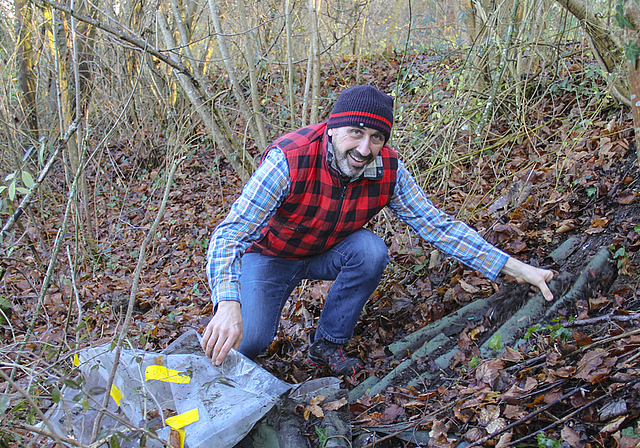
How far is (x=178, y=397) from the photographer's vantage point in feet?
6.73

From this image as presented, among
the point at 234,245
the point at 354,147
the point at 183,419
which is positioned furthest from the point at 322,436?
the point at 354,147

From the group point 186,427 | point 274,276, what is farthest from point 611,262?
point 186,427

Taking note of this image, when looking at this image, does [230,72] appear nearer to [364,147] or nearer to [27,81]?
[364,147]

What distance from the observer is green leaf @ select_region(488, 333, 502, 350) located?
2.39 meters

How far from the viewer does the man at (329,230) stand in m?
2.46

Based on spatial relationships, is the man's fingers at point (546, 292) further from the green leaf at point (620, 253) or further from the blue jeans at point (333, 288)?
the blue jeans at point (333, 288)

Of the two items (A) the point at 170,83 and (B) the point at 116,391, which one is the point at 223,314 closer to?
(B) the point at 116,391

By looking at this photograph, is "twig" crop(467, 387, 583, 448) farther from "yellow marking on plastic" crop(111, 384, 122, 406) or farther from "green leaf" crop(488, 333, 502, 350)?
"yellow marking on plastic" crop(111, 384, 122, 406)

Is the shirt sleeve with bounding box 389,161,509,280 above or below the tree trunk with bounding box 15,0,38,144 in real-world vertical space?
below

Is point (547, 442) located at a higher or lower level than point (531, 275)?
lower

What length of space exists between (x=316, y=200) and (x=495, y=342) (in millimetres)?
1273

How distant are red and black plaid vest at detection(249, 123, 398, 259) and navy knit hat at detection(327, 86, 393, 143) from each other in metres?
0.20

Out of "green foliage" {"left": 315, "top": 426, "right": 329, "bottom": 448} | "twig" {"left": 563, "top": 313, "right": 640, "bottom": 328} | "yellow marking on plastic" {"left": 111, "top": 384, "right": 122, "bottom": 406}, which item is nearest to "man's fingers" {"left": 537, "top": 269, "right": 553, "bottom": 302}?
"twig" {"left": 563, "top": 313, "right": 640, "bottom": 328}

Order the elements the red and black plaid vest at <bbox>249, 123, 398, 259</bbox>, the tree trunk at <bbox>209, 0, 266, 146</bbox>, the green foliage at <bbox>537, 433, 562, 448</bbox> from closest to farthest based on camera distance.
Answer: the green foliage at <bbox>537, 433, 562, 448</bbox>
the red and black plaid vest at <bbox>249, 123, 398, 259</bbox>
the tree trunk at <bbox>209, 0, 266, 146</bbox>
